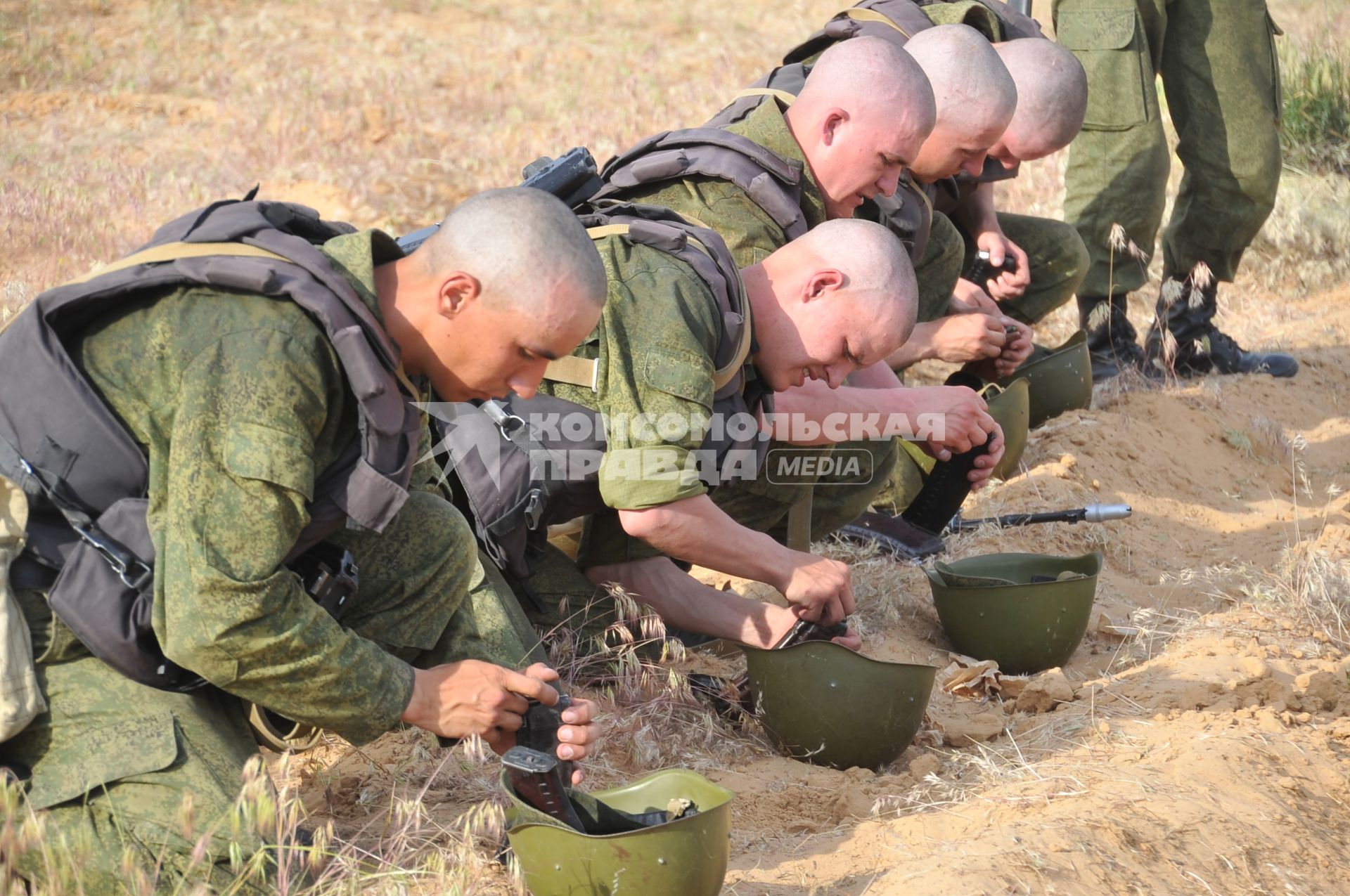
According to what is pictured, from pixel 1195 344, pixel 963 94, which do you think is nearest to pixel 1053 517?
pixel 963 94

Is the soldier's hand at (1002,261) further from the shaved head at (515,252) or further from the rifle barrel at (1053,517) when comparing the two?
the shaved head at (515,252)

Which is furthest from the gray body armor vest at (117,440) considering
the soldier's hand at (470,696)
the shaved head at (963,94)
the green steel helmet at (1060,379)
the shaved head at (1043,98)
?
the green steel helmet at (1060,379)

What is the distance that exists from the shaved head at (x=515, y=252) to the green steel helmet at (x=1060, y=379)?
3.22 meters

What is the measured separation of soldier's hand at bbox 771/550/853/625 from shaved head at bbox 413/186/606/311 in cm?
115

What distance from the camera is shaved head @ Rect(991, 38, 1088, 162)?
4.84 meters

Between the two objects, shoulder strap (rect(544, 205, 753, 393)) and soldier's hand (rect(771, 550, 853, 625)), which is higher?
shoulder strap (rect(544, 205, 753, 393))

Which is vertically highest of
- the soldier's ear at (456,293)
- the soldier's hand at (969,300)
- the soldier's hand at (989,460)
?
the soldier's ear at (456,293)

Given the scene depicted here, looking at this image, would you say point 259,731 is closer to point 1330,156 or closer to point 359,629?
point 359,629

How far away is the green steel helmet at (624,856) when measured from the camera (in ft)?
7.38

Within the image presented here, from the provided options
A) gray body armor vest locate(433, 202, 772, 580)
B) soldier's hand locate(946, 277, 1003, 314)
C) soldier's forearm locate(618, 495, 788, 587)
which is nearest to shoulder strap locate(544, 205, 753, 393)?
gray body armor vest locate(433, 202, 772, 580)

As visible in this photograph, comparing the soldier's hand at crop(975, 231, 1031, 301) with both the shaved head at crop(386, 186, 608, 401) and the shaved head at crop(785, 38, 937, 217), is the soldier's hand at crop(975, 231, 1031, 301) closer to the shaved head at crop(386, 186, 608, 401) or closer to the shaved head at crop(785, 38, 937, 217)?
the shaved head at crop(785, 38, 937, 217)

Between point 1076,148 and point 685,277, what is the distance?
3409mm

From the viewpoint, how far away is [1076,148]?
5.96m

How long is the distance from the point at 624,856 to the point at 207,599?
0.81 metres
